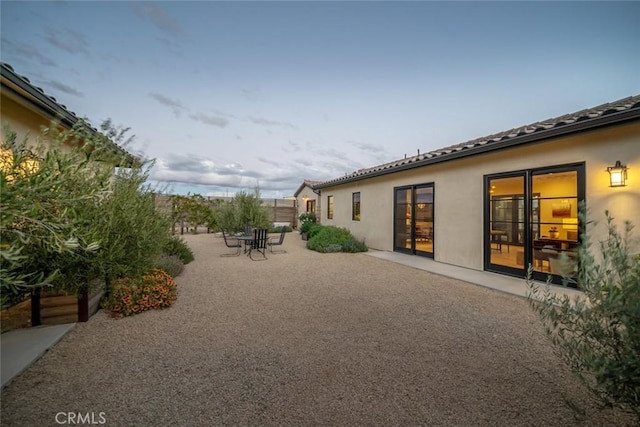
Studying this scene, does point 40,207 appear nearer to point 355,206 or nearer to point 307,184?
point 355,206

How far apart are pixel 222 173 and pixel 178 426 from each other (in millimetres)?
23577

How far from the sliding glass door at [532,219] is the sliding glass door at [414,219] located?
78.0 inches

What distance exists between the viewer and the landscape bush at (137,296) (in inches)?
160

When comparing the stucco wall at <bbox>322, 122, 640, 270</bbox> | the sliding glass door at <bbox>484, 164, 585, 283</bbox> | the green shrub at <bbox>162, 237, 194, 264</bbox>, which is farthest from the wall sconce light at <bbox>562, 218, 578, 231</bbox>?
the green shrub at <bbox>162, 237, 194, 264</bbox>

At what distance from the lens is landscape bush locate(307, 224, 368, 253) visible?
1028 cm

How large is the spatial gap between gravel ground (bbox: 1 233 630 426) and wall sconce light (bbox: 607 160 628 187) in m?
2.44

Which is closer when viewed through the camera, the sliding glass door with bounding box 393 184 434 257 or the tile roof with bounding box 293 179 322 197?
the sliding glass door with bounding box 393 184 434 257

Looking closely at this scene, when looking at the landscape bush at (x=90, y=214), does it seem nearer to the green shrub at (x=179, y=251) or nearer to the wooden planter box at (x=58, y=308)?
the wooden planter box at (x=58, y=308)

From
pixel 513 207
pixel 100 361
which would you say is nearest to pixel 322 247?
pixel 513 207

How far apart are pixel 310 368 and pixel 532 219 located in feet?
18.5

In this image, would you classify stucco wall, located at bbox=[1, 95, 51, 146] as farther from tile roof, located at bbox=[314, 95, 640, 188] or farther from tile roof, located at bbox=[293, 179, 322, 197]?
tile roof, located at bbox=[293, 179, 322, 197]

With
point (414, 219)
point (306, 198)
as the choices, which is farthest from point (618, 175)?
point (306, 198)

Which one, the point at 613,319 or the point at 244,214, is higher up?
the point at 244,214

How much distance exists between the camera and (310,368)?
2.70 meters
